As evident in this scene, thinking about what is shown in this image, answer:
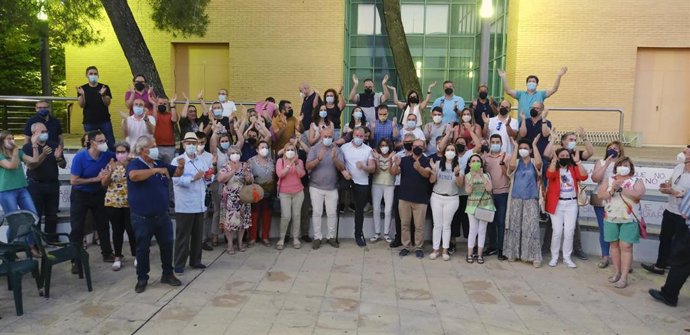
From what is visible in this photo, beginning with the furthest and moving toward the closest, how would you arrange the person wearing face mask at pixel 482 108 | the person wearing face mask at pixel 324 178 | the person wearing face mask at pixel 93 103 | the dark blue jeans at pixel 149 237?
the person wearing face mask at pixel 482 108, the person wearing face mask at pixel 93 103, the person wearing face mask at pixel 324 178, the dark blue jeans at pixel 149 237

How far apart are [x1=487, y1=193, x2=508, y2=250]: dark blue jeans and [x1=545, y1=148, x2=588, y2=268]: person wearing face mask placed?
644 millimetres

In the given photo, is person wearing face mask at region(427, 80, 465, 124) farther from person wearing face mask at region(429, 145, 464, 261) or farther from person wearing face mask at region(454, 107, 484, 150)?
person wearing face mask at region(429, 145, 464, 261)

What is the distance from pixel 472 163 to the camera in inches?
321

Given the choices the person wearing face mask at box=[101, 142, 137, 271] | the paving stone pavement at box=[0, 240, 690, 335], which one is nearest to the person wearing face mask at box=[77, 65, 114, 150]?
the person wearing face mask at box=[101, 142, 137, 271]

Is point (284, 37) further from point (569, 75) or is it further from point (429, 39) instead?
point (569, 75)

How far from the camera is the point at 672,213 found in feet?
25.3

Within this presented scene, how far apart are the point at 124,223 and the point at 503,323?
5310mm

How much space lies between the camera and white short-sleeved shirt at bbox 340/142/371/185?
8.97 metres

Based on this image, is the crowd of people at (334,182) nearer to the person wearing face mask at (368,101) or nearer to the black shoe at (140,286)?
the black shoe at (140,286)

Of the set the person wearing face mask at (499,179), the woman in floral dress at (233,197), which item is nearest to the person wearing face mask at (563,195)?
the person wearing face mask at (499,179)

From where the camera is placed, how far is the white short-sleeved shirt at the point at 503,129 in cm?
923

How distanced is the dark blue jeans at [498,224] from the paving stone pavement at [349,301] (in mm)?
465

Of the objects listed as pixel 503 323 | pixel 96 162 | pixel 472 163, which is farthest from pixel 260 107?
pixel 503 323

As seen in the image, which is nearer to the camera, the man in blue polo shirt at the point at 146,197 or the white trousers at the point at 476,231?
the man in blue polo shirt at the point at 146,197
